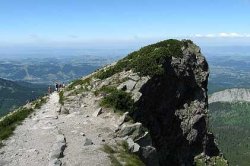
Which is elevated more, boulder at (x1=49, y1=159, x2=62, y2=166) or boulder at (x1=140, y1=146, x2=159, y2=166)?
boulder at (x1=49, y1=159, x2=62, y2=166)

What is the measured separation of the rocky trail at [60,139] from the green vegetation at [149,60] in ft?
29.6

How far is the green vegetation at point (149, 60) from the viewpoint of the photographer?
171ft

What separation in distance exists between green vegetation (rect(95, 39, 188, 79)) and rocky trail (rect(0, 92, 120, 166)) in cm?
901

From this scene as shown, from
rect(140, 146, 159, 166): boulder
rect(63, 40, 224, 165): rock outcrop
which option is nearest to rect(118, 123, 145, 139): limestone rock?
rect(140, 146, 159, 166): boulder

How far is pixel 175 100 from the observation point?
180 feet

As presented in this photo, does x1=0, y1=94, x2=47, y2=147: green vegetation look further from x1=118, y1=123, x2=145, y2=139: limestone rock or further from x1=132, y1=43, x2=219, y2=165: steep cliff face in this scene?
x1=132, y1=43, x2=219, y2=165: steep cliff face

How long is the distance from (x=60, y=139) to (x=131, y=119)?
9711mm

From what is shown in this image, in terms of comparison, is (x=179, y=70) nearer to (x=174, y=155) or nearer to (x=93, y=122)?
(x=174, y=155)

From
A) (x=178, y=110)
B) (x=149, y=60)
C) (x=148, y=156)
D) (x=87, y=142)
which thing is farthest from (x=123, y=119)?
(x=178, y=110)

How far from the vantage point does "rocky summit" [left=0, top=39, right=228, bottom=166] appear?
30.8m

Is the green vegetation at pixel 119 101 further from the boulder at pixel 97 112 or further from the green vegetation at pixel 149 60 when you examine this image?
the green vegetation at pixel 149 60

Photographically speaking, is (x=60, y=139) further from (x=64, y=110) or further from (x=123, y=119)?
(x=64, y=110)

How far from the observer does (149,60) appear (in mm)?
53188

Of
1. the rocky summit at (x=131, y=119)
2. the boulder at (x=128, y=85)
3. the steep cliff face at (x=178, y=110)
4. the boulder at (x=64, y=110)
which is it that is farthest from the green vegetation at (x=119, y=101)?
the boulder at (x=64, y=110)
